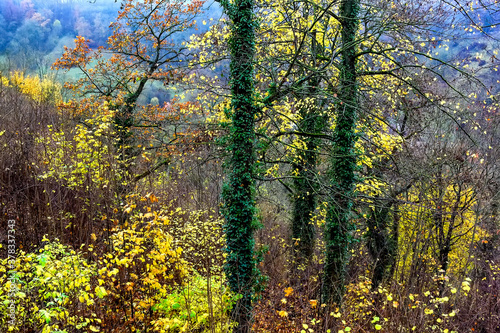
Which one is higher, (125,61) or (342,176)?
(125,61)

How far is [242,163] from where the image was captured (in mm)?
6285

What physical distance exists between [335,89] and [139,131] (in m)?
10.1

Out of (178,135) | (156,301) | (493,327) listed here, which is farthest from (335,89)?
(493,327)

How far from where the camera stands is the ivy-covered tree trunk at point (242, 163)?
6180 mm

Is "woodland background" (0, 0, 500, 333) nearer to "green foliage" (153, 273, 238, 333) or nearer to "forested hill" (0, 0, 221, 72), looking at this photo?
"green foliage" (153, 273, 238, 333)

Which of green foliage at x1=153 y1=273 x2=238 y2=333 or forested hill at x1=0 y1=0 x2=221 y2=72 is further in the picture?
forested hill at x1=0 y1=0 x2=221 y2=72

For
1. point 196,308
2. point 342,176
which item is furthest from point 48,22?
point 196,308

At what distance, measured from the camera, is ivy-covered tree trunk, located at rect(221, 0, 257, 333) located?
20.3 ft

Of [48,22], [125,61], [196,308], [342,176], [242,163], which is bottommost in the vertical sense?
[196,308]

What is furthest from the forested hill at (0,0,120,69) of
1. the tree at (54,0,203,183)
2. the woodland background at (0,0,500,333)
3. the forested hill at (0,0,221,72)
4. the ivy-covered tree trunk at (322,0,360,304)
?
the ivy-covered tree trunk at (322,0,360,304)

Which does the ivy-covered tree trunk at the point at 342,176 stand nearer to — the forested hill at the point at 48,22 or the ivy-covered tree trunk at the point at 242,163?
the ivy-covered tree trunk at the point at 242,163

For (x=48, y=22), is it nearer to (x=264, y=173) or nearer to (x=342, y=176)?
(x=264, y=173)

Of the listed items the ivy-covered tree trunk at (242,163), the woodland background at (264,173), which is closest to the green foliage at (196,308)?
the woodland background at (264,173)

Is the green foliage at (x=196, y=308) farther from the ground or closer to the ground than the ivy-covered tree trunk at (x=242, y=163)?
closer to the ground
